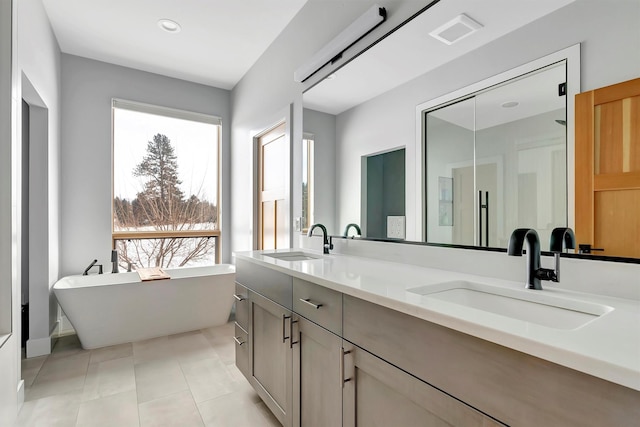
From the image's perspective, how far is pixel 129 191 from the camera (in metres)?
3.56

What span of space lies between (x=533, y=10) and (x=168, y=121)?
3.63m

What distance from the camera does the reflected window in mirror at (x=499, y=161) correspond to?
1058 mm

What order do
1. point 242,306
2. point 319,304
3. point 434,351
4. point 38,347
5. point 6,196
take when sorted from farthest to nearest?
1. point 38,347
2. point 242,306
3. point 6,196
4. point 319,304
5. point 434,351

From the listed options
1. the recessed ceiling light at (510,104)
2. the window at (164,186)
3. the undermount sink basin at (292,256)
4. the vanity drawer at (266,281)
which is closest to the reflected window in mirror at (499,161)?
the recessed ceiling light at (510,104)

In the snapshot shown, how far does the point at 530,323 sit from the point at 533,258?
1.27 ft

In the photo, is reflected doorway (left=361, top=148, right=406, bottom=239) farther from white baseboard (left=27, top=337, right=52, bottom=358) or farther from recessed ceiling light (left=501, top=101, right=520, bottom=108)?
white baseboard (left=27, top=337, right=52, bottom=358)

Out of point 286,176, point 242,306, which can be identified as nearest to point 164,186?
point 286,176

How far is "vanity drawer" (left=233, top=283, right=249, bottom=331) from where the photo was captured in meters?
1.99

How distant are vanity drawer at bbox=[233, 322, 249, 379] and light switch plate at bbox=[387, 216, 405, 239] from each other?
1.07m

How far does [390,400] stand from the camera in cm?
97

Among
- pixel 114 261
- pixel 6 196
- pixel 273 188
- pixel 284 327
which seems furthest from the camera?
pixel 114 261

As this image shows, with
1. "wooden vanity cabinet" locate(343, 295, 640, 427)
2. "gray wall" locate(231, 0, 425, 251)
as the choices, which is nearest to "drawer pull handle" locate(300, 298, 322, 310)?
"wooden vanity cabinet" locate(343, 295, 640, 427)

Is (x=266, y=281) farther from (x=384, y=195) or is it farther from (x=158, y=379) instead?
(x=158, y=379)

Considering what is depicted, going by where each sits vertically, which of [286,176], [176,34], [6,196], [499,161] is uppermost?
[176,34]
